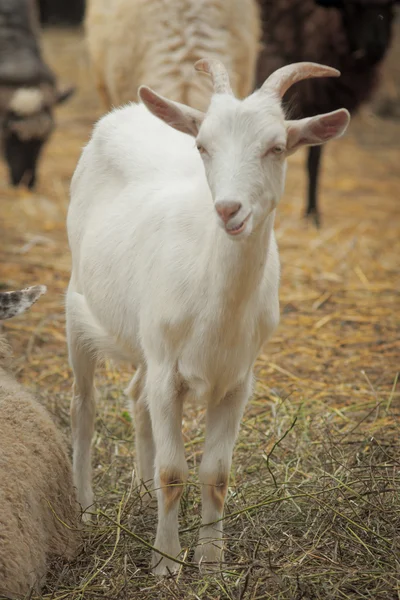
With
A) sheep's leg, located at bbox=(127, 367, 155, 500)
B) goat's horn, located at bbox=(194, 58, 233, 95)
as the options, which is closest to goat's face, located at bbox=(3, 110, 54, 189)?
sheep's leg, located at bbox=(127, 367, 155, 500)

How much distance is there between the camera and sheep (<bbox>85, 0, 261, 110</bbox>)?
233 inches

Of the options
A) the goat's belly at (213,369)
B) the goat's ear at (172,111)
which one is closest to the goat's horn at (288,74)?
the goat's ear at (172,111)

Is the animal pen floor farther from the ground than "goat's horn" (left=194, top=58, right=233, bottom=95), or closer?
closer

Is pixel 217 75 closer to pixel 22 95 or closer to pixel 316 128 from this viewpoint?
pixel 316 128

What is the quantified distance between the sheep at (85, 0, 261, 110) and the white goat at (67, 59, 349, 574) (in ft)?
6.87

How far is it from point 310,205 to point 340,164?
2635 millimetres

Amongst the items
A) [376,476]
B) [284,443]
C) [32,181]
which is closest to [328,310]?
[284,443]

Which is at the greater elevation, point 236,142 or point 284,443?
point 236,142

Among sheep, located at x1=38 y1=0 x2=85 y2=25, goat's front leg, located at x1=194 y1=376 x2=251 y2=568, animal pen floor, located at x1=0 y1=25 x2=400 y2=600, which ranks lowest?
sheep, located at x1=38 y1=0 x2=85 y2=25

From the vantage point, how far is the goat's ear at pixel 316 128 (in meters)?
2.89

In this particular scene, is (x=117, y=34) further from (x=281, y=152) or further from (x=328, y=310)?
(x=281, y=152)

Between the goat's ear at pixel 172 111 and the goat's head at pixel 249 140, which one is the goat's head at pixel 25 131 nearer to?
the goat's ear at pixel 172 111

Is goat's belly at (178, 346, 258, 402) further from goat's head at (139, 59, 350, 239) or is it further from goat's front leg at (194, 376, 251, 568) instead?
goat's head at (139, 59, 350, 239)

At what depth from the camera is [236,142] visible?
277 cm
